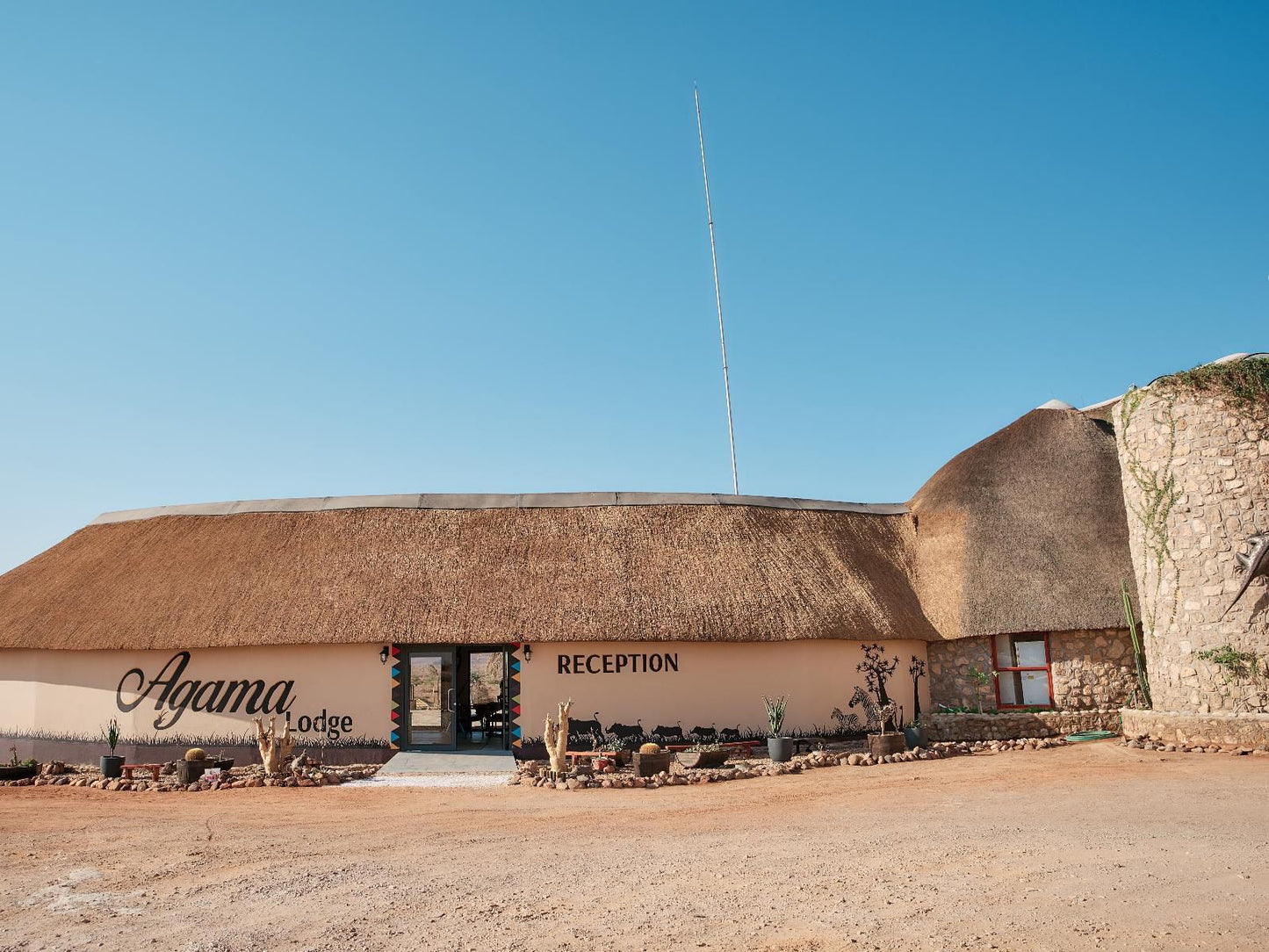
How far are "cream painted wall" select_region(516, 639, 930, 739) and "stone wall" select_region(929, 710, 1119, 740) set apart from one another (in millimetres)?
2361

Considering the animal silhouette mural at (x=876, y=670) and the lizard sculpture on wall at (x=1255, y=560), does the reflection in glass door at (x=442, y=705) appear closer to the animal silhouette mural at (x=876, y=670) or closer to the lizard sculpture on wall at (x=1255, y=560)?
the animal silhouette mural at (x=876, y=670)

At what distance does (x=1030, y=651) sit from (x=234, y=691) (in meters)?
15.1

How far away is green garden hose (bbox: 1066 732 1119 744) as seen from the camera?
17.2 metres

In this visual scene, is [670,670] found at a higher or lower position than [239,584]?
lower

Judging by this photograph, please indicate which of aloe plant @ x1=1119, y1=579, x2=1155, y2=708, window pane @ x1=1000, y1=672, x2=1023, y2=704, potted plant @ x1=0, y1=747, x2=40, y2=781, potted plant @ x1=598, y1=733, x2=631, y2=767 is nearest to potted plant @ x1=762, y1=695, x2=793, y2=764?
potted plant @ x1=598, y1=733, x2=631, y2=767

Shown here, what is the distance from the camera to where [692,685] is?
57.0 ft

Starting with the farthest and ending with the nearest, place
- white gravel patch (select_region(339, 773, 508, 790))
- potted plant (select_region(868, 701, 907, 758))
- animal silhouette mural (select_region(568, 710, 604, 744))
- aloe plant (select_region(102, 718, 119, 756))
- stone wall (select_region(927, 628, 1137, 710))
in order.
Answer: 1. stone wall (select_region(927, 628, 1137, 710))
2. animal silhouette mural (select_region(568, 710, 604, 744))
3. aloe plant (select_region(102, 718, 119, 756))
4. potted plant (select_region(868, 701, 907, 758))
5. white gravel patch (select_region(339, 773, 508, 790))

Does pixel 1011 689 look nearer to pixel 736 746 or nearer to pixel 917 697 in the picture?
pixel 917 697

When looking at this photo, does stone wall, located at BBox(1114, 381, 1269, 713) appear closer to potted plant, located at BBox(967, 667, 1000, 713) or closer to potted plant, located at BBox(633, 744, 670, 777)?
potted plant, located at BBox(967, 667, 1000, 713)

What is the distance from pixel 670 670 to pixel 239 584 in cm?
822

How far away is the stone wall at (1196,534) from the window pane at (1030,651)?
225 centimetres

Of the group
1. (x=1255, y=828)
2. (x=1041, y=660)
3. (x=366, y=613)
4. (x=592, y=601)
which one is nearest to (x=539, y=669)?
(x=592, y=601)

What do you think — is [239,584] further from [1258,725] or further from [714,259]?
[1258,725]

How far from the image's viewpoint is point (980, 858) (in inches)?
325
